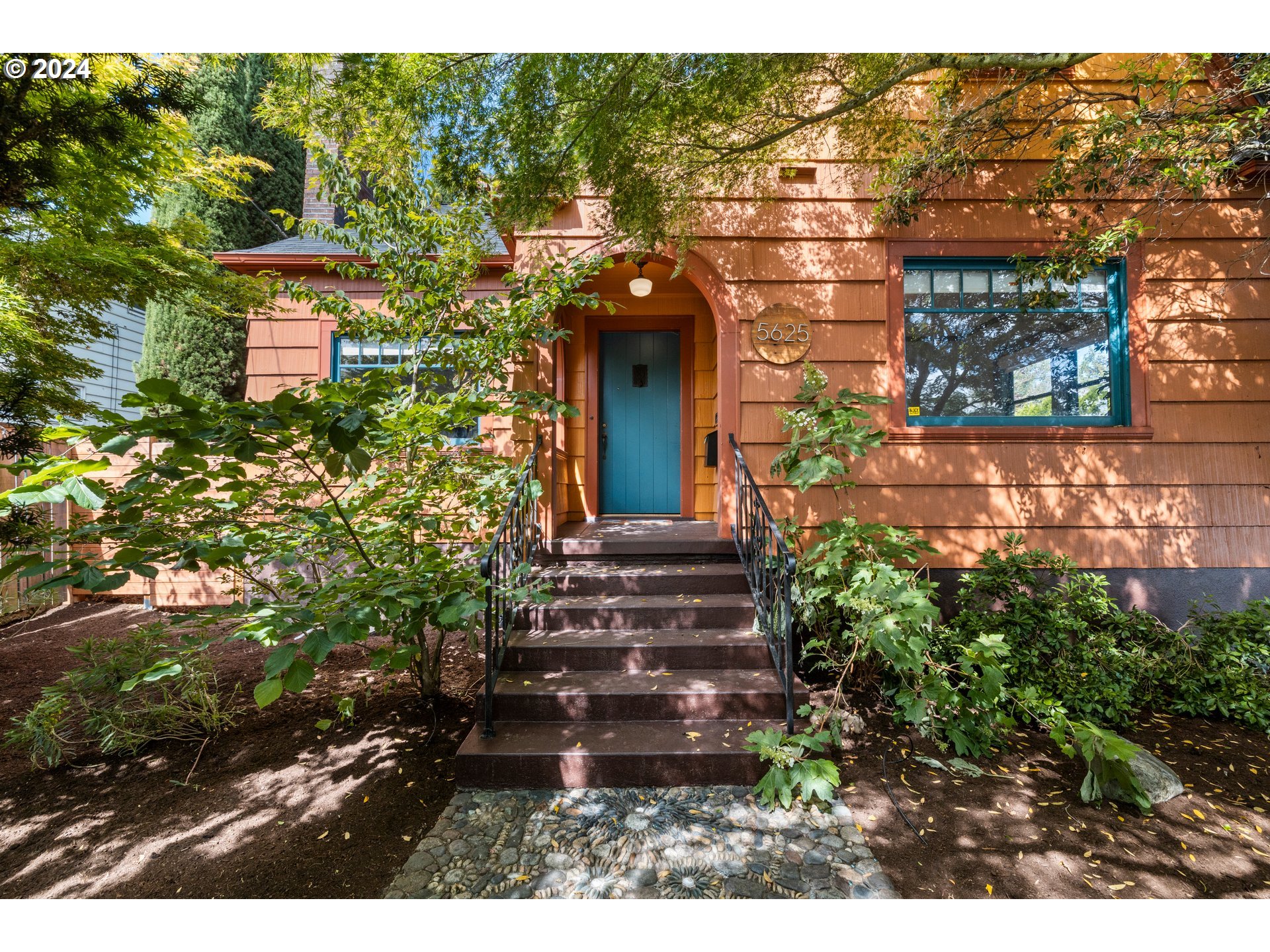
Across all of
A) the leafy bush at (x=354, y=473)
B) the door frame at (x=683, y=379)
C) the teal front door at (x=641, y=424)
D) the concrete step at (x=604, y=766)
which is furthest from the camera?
the teal front door at (x=641, y=424)

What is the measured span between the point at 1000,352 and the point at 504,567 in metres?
4.11

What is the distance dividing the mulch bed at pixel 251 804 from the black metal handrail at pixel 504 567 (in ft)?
1.57

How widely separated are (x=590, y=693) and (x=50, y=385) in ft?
13.6

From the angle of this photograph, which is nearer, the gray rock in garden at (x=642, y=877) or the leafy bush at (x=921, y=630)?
the gray rock in garden at (x=642, y=877)

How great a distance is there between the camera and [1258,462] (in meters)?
4.07

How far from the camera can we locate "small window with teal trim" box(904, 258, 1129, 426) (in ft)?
13.8

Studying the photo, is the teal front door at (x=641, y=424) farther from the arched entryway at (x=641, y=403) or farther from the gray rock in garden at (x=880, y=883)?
the gray rock in garden at (x=880, y=883)

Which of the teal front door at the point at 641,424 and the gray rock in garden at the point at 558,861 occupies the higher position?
→ the teal front door at the point at 641,424

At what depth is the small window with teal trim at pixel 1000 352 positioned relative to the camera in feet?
13.8

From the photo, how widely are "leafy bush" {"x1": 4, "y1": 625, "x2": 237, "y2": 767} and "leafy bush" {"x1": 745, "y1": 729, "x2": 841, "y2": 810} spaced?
9.54 feet

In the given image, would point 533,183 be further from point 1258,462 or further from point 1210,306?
point 1258,462

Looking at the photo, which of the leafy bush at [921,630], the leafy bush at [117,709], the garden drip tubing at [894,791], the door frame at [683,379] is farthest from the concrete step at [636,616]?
the door frame at [683,379]

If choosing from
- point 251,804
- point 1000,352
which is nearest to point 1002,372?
point 1000,352

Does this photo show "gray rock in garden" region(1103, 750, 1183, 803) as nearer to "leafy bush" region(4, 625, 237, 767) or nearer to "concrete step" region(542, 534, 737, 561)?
"concrete step" region(542, 534, 737, 561)
